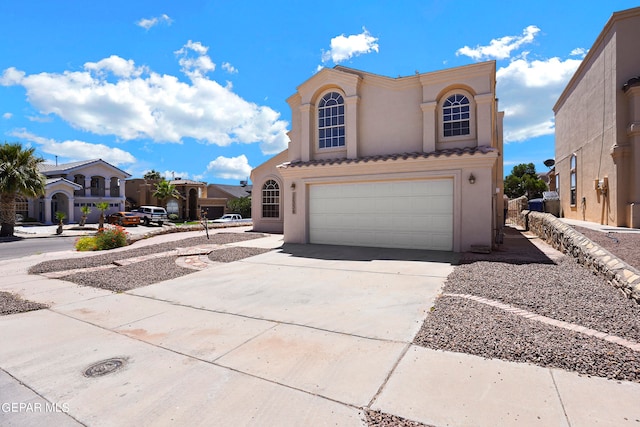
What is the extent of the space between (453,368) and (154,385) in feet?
10.1

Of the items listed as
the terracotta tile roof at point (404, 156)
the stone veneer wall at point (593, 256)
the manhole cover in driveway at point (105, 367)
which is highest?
the terracotta tile roof at point (404, 156)

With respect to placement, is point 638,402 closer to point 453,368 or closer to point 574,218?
point 453,368

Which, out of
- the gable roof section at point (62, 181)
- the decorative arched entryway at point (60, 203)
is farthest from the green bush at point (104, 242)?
the decorative arched entryway at point (60, 203)

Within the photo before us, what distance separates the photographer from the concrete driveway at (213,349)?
2971 millimetres

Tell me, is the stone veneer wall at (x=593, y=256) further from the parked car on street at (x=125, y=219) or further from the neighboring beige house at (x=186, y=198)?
the neighboring beige house at (x=186, y=198)

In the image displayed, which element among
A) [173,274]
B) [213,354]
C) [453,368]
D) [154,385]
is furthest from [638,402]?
[173,274]

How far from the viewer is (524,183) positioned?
4159 centimetres

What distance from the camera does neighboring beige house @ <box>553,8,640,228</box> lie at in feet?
46.6

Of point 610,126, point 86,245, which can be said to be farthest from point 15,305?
point 610,126

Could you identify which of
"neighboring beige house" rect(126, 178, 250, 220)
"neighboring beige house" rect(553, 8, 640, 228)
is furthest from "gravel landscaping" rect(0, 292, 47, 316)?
"neighboring beige house" rect(126, 178, 250, 220)

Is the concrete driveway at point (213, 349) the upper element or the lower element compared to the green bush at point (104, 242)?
lower

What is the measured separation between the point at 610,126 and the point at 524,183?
94.8 feet

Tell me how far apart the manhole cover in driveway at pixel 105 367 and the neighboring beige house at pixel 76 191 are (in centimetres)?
3828

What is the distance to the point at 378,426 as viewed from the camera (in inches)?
104
